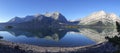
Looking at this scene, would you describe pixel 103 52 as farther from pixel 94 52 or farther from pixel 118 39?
pixel 118 39

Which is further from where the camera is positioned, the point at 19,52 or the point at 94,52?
the point at 94,52

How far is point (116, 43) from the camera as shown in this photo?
1412cm

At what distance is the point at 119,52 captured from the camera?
13.4 meters

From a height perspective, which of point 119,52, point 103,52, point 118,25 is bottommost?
point 103,52

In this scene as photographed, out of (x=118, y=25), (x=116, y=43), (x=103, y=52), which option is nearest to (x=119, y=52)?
(x=116, y=43)

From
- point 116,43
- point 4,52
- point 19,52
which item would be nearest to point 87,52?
point 19,52

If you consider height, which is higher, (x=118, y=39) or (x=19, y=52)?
(x=118, y=39)

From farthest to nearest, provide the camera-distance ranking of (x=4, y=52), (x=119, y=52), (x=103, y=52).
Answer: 1. (x=103, y=52)
2. (x=4, y=52)
3. (x=119, y=52)

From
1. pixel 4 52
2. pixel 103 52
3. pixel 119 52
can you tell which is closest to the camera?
pixel 119 52

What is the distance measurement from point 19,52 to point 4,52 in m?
4.61

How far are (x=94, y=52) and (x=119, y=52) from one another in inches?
2028

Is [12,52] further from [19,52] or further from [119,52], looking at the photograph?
[119,52]

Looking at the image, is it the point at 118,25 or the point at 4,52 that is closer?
the point at 118,25

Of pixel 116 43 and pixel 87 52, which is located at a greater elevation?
pixel 116 43
